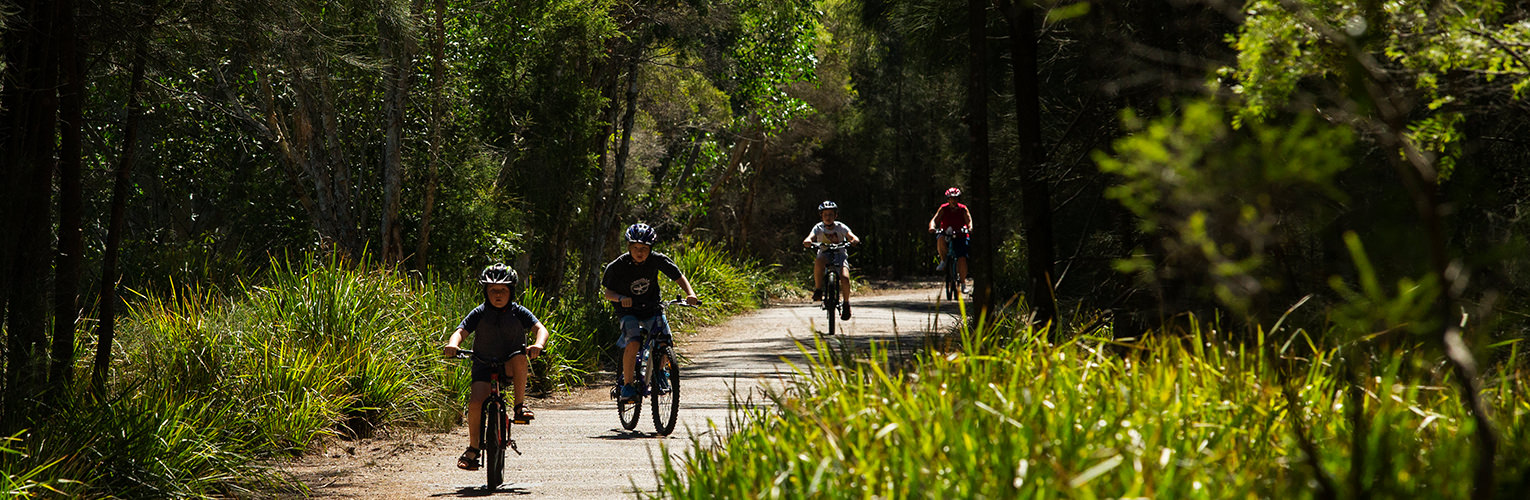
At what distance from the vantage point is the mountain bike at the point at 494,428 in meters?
8.30

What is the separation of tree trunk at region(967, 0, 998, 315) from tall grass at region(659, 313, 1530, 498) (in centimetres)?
412

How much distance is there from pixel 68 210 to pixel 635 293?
404 cm

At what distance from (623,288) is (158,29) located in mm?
3823

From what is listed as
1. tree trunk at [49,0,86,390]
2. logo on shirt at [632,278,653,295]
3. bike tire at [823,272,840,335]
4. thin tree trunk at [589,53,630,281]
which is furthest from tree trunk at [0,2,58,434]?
thin tree trunk at [589,53,630,281]

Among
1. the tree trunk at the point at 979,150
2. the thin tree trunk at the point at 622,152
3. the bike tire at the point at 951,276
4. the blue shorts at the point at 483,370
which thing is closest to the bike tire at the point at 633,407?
the blue shorts at the point at 483,370

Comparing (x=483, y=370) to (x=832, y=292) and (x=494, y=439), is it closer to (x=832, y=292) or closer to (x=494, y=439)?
(x=494, y=439)

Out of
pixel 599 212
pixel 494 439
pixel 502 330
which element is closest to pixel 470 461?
pixel 494 439

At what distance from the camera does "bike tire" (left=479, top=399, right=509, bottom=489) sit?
8297mm

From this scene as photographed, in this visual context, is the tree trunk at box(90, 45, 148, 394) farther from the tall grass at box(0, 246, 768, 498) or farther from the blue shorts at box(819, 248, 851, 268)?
the blue shorts at box(819, 248, 851, 268)

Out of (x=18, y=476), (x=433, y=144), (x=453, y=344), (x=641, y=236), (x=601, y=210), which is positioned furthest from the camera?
(x=601, y=210)

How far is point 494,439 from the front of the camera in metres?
8.34

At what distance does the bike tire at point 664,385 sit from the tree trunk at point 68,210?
4036 mm

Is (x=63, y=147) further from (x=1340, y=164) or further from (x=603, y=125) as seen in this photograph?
(x=603, y=125)

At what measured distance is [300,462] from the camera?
9312 millimetres
